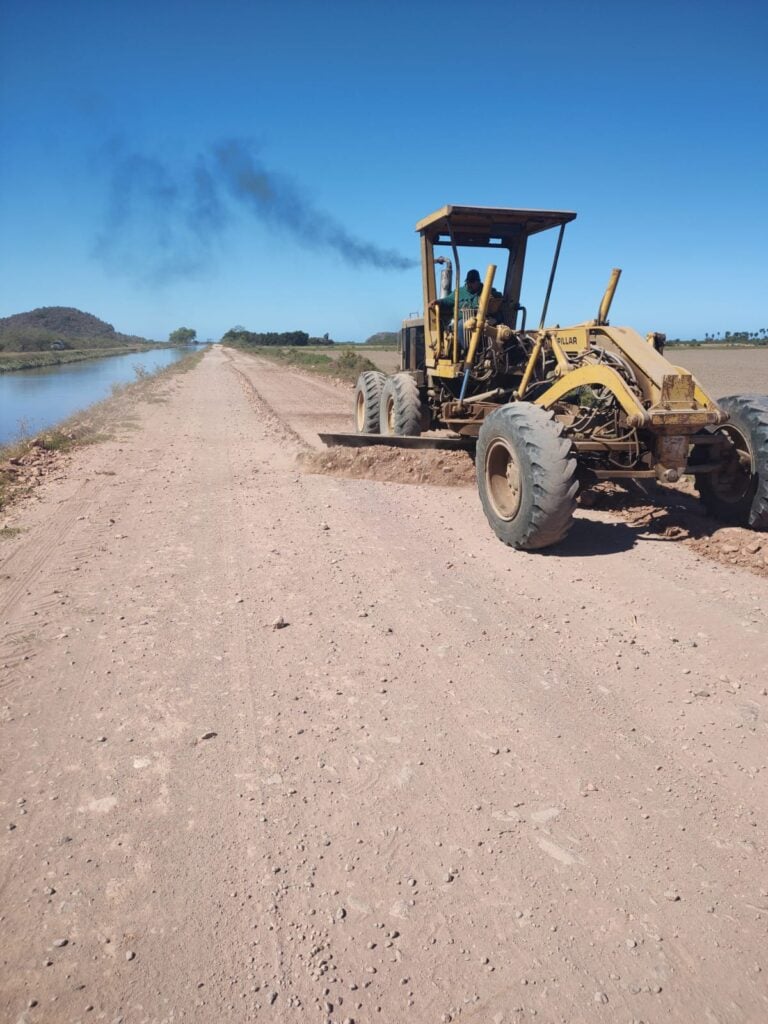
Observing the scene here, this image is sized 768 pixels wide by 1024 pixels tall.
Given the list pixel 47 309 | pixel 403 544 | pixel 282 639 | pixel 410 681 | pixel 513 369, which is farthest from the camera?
pixel 47 309

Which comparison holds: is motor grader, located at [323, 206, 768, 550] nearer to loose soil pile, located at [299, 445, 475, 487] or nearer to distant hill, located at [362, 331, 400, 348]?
loose soil pile, located at [299, 445, 475, 487]

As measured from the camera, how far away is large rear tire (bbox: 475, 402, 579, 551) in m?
5.32

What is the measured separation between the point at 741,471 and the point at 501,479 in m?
2.13

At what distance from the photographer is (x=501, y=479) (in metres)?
6.33

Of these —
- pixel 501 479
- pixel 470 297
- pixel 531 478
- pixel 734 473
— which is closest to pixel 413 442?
pixel 470 297

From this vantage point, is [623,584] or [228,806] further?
[623,584]

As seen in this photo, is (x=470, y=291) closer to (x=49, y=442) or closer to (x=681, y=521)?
(x=681, y=521)

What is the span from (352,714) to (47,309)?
208 m

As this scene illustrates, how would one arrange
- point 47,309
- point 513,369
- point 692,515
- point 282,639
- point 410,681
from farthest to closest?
point 47,309, point 513,369, point 692,515, point 282,639, point 410,681

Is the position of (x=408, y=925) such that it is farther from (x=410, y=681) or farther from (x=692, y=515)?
(x=692, y=515)

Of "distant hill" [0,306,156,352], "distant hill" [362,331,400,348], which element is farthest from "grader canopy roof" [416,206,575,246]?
"distant hill" [0,306,156,352]

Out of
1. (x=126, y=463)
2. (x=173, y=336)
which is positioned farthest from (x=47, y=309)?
(x=126, y=463)

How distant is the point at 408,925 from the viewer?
2.18 m

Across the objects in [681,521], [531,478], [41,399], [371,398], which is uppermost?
[371,398]
